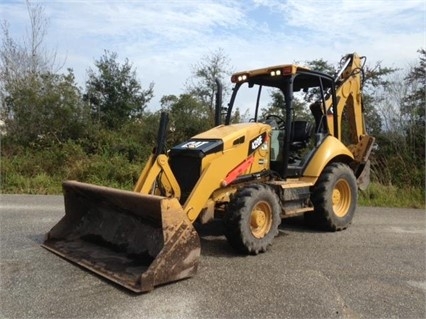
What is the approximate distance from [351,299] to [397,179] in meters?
8.60

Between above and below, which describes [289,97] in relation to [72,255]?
above

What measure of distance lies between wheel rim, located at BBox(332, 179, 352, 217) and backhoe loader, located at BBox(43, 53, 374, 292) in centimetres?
2

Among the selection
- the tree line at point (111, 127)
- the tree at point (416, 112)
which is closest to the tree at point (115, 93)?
the tree line at point (111, 127)

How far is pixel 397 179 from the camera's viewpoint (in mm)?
12062

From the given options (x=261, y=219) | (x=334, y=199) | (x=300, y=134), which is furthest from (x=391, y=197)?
(x=261, y=219)

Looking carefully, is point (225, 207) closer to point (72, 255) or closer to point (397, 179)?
point (72, 255)

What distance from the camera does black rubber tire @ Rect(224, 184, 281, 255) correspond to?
5.27 m

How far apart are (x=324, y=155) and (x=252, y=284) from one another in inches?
116

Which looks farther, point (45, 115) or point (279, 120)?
point (45, 115)

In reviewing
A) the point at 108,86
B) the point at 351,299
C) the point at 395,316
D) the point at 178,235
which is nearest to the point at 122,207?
the point at 178,235

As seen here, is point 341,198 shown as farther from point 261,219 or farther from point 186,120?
point 186,120

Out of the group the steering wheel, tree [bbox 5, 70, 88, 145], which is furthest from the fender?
tree [bbox 5, 70, 88, 145]

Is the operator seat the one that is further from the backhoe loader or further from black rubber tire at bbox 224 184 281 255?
black rubber tire at bbox 224 184 281 255

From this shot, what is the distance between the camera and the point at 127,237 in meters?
5.34
